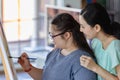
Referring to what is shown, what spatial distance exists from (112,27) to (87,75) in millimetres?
252

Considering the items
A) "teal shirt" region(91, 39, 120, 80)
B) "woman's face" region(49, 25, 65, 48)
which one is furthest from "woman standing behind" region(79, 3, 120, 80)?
"woman's face" region(49, 25, 65, 48)

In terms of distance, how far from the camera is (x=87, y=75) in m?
1.39

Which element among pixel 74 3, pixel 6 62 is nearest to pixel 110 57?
pixel 6 62

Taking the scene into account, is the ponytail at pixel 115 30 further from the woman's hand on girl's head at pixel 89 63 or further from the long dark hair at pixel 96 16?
the woman's hand on girl's head at pixel 89 63

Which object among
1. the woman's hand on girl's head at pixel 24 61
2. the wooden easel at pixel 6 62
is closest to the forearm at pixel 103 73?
the wooden easel at pixel 6 62

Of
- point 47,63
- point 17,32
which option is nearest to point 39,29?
point 17,32

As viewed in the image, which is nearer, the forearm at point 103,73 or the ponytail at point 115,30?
the forearm at point 103,73

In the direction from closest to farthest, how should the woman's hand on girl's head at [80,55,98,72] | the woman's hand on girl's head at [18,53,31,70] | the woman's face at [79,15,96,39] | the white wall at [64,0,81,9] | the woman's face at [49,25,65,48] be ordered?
the woman's hand on girl's head at [80,55,98,72] < the woman's face at [79,15,96,39] < the woman's face at [49,25,65,48] < the woman's hand on girl's head at [18,53,31,70] < the white wall at [64,0,81,9]

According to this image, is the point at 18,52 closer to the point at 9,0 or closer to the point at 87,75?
the point at 9,0

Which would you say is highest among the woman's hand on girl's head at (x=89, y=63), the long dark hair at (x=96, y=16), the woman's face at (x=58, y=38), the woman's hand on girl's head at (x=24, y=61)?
the long dark hair at (x=96, y=16)

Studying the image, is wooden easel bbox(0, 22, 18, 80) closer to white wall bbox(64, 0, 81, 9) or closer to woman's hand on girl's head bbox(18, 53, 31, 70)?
woman's hand on girl's head bbox(18, 53, 31, 70)

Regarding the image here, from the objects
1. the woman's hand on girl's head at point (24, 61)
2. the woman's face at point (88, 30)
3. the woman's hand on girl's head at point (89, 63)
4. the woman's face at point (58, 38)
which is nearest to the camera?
the woman's hand on girl's head at point (89, 63)

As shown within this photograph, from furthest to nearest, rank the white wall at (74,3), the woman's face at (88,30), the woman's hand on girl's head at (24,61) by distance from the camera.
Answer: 1. the white wall at (74,3)
2. the woman's hand on girl's head at (24,61)
3. the woman's face at (88,30)

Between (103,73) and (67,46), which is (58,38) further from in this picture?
(103,73)
